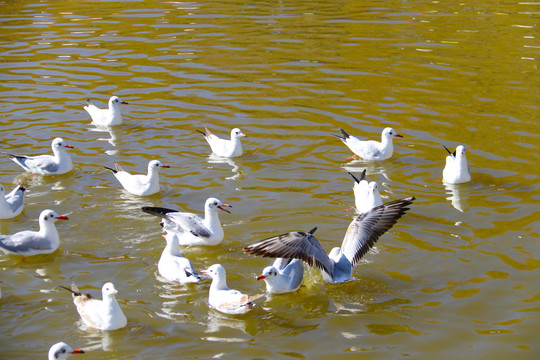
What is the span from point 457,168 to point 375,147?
5.63 ft

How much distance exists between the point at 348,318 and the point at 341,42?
12870mm

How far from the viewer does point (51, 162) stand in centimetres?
1303

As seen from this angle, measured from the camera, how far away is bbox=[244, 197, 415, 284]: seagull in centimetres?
922

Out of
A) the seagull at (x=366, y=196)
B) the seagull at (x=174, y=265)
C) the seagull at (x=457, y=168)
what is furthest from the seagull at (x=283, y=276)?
the seagull at (x=457, y=168)

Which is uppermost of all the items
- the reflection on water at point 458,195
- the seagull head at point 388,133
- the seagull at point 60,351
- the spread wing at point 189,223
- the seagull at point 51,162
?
the seagull head at point 388,133

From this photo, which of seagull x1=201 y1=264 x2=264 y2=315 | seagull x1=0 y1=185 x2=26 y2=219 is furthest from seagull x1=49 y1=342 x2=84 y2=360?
seagull x1=0 y1=185 x2=26 y2=219

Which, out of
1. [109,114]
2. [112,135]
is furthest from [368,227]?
[109,114]

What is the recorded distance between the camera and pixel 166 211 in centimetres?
1081

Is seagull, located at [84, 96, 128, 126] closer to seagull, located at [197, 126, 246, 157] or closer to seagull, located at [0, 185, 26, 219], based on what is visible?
seagull, located at [197, 126, 246, 157]

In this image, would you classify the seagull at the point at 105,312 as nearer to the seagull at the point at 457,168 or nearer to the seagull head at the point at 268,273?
the seagull head at the point at 268,273

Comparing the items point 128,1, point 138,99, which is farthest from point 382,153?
point 128,1

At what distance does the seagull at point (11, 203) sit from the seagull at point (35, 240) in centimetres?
119

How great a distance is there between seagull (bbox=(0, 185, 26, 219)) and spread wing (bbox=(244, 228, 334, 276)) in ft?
13.6

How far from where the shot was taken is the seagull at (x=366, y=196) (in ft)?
36.9
